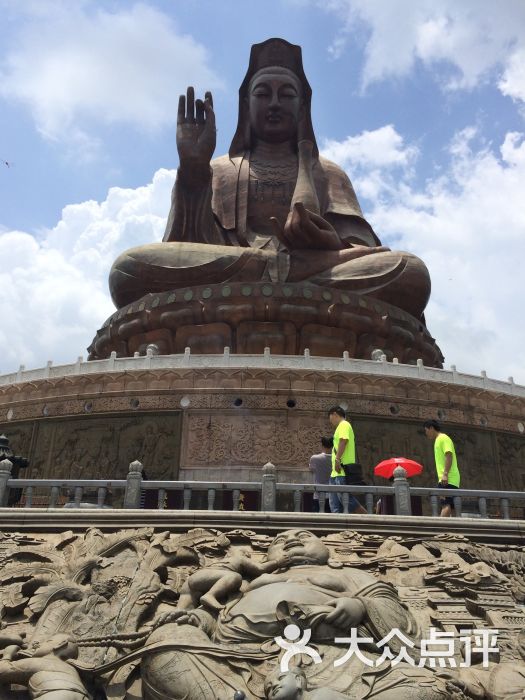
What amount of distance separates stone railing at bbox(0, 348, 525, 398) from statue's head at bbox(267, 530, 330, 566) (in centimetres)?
543

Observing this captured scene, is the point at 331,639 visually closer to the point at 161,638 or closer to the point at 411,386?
the point at 161,638

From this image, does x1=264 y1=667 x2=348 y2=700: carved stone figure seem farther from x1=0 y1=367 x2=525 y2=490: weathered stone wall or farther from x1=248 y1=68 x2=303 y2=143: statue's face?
x1=248 y1=68 x2=303 y2=143: statue's face

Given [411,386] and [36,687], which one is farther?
[411,386]

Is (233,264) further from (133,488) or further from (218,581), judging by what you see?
(218,581)

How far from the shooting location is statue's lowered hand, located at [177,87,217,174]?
16891mm

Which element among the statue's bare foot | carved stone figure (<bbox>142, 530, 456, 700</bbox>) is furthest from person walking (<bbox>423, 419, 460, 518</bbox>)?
the statue's bare foot

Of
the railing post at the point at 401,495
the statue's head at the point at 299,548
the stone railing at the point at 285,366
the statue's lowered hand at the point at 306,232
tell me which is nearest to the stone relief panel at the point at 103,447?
the stone railing at the point at 285,366

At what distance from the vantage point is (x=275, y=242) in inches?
672

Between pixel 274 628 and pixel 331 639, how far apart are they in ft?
1.26

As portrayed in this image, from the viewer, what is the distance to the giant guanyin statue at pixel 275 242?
14.8m

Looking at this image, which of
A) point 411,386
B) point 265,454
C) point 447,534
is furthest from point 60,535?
point 411,386

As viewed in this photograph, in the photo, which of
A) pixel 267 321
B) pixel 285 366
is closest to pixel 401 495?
pixel 285 366

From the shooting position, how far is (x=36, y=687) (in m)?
4.44

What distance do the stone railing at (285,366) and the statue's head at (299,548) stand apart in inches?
214
